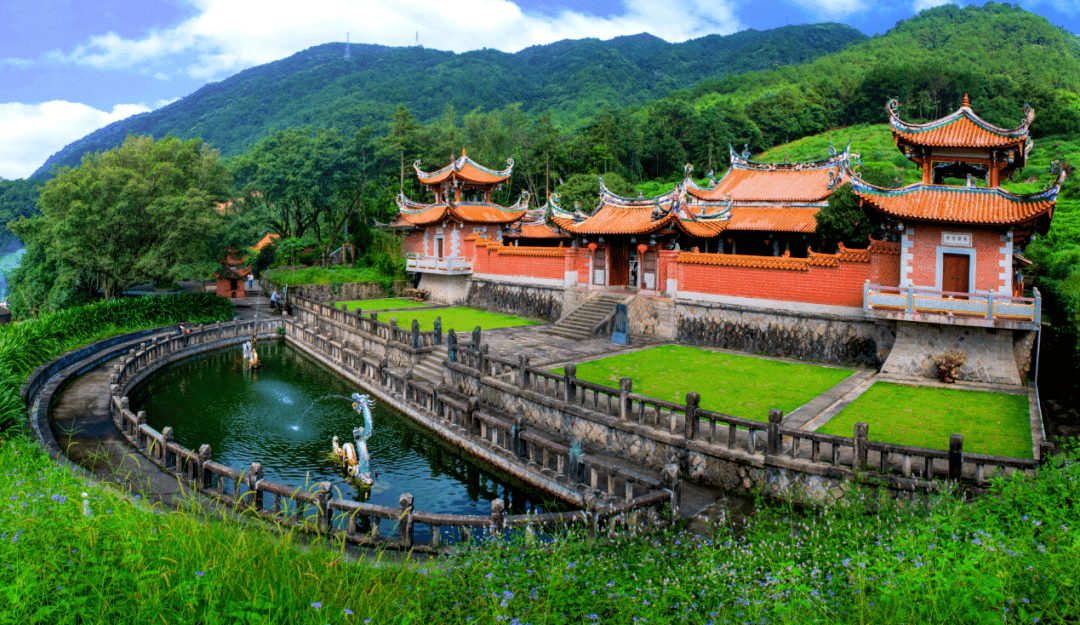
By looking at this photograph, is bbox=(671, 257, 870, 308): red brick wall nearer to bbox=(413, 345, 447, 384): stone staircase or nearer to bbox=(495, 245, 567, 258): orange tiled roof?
bbox=(495, 245, 567, 258): orange tiled roof

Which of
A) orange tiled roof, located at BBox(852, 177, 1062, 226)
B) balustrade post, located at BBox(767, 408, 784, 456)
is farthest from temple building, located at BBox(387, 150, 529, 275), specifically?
balustrade post, located at BBox(767, 408, 784, 456)

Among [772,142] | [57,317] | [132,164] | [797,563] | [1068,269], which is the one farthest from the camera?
[772,142]

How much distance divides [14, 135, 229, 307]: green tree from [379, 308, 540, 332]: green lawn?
34.5 ft

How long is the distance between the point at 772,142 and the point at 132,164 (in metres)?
67.4

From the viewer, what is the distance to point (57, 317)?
74.4 feet

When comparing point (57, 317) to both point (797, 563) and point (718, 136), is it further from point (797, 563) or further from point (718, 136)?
point (718, 136)

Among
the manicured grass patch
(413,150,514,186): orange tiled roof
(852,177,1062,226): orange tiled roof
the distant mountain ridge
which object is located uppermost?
the distant mountain ridge

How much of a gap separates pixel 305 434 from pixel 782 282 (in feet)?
46.8

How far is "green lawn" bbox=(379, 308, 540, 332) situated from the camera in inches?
1007

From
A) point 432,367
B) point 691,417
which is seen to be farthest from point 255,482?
point 432,367

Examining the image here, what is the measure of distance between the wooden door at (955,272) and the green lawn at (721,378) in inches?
125

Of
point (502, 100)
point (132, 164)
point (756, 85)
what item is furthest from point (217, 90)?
point (132, 164)

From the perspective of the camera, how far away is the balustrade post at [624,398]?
1266cm

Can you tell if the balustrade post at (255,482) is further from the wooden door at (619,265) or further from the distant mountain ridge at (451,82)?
the distant mountain ridge at (451,82)
